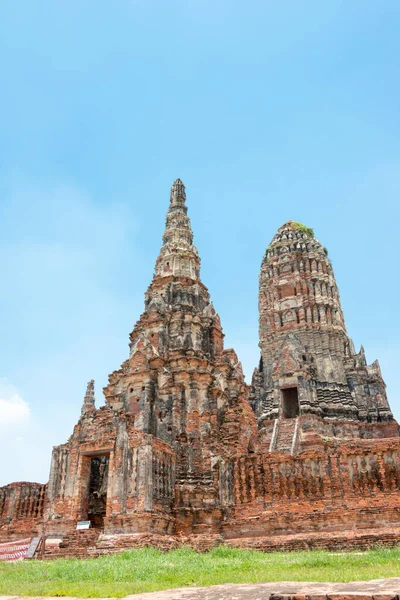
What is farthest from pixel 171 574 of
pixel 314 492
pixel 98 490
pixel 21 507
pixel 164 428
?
pixel 21 507

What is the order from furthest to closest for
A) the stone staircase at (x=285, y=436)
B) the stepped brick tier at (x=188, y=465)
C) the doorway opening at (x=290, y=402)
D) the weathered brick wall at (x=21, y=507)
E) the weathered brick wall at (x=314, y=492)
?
the doorway opening at (x=290, y=402) → the stone staircase at (x=285, y=436) → the weathered brick wall at (x=21, y=507) → the stepped brick tier at (x=188, y=465) → the weathered brick wall at (x=314, y=492)

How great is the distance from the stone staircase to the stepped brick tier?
118mm

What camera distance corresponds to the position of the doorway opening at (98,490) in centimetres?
2170

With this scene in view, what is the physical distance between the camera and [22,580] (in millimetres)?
10469

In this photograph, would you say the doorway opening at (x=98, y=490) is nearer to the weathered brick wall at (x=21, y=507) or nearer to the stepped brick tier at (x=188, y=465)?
the stepped brick tier at (x=188, y=465)

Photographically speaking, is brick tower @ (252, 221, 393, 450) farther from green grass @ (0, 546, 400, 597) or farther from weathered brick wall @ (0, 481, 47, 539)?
green grass @ (0, 546, 400, 597)

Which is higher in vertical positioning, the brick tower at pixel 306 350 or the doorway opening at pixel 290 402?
the brick tower at pixel 306 350

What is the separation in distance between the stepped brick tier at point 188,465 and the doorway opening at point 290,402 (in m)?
3.82

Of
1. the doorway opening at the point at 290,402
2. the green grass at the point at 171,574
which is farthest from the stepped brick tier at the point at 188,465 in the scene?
the green grass at the point at 171,574

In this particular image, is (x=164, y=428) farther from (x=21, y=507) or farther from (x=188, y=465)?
(x=21, y=507)

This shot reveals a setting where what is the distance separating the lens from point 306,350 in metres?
41.4

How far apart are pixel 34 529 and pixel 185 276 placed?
14.8m

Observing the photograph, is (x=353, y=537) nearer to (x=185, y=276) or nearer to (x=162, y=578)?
(x=162, y=578)

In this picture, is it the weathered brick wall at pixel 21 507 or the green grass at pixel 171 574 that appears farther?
the weathered brick wall at pixel 21 507
